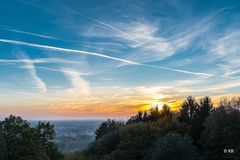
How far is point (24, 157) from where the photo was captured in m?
41.4

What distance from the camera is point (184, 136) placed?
4612 centimetres

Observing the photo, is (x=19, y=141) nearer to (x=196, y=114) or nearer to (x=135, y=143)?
(x=135, y=143)

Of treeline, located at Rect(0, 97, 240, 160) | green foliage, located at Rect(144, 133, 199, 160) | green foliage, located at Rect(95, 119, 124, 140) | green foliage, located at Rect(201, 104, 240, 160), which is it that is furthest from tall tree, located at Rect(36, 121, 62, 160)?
green foliage, located at Rect(95, 119, 124, 140)

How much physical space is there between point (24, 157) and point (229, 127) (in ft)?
98.1

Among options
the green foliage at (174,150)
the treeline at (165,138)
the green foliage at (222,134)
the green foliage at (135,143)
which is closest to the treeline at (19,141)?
the treeline at (165,138)

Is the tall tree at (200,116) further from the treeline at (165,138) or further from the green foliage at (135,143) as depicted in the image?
the green foliage at (135,143)

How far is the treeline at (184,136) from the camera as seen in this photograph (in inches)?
1660

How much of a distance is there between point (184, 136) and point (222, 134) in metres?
5.81

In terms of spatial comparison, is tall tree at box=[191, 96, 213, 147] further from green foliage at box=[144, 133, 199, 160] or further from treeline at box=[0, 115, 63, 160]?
treeline at box=[0, 115, 63, 160]

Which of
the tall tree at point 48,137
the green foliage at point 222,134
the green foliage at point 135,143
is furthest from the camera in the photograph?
the green foliage at point 135,143

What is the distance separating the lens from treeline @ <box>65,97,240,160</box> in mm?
42156

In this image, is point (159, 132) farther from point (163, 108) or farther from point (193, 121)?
point (163, 108)

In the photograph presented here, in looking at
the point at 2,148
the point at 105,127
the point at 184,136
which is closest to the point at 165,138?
the point at 184,136

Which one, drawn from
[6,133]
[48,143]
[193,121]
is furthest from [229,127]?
[6,133]
